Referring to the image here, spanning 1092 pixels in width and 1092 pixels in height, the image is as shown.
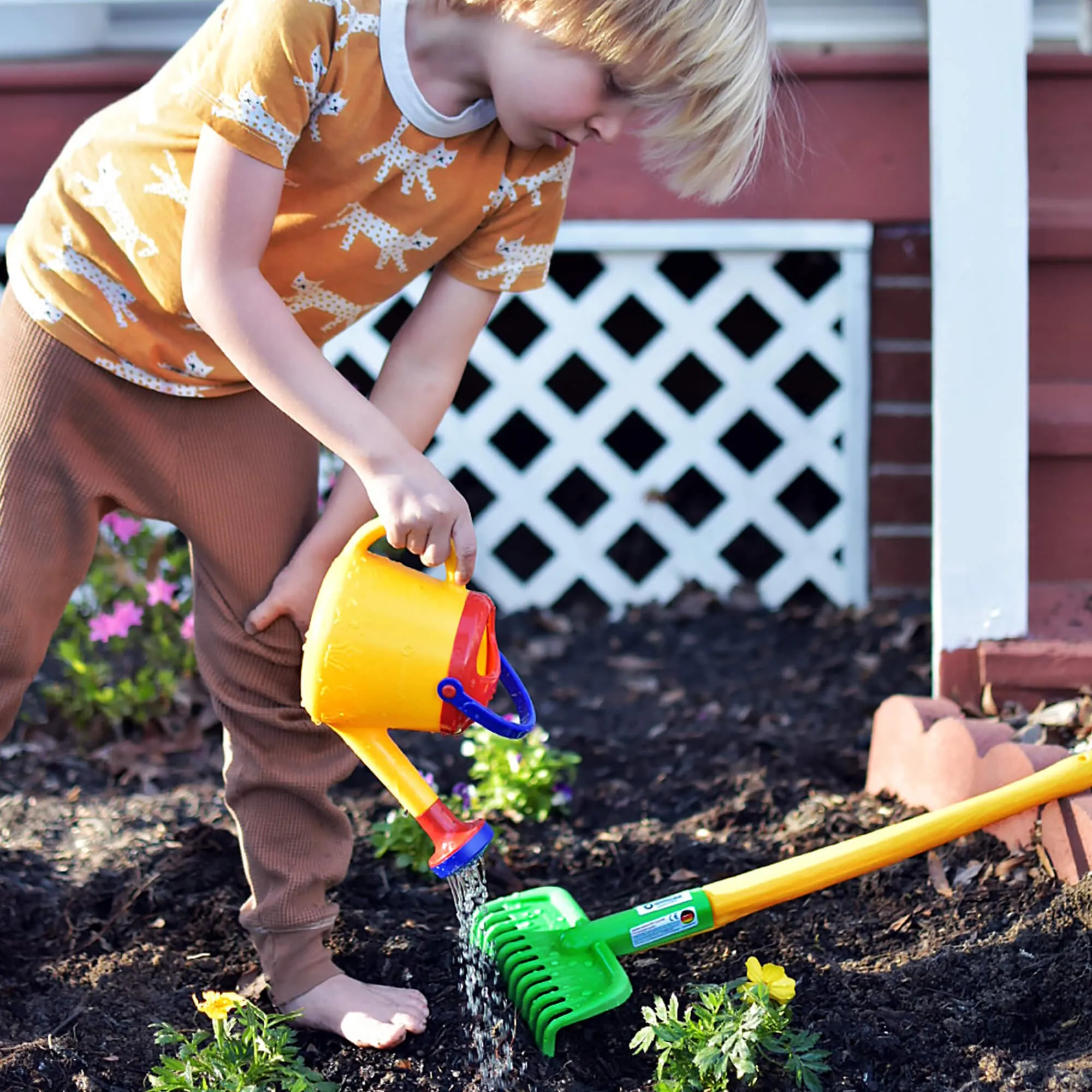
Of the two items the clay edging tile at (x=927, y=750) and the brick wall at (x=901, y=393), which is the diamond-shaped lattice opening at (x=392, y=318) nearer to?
the brick wall at (x=901, y=393)

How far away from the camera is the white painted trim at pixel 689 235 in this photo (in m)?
3.29

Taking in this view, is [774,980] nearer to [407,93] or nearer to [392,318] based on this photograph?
[407,93]

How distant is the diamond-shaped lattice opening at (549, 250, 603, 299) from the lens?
11.3 feet

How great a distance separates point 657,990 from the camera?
1773 millimetres

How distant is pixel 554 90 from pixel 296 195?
0.35 m

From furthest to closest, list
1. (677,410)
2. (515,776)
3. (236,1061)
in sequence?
(677,410), (515,776), (236,1061)

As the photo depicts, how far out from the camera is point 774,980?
1.54 metres

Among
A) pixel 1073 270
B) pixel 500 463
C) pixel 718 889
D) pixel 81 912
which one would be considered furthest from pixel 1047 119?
pixel 81 912

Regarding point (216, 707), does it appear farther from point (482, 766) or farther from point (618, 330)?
point (618, 330)

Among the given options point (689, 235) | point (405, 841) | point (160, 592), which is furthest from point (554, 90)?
point (689, 235)

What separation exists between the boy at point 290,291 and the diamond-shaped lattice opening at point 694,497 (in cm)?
177

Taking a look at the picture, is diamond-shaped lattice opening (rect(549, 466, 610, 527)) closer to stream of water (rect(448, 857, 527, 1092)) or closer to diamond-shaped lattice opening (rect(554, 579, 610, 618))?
diamond-shaped lattice opening (rect(554, 579, 610, 618))

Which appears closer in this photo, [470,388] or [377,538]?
[377,538]

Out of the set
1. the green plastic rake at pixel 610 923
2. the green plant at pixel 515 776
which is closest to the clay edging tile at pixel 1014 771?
the green plastic rake at pixel 610 923
